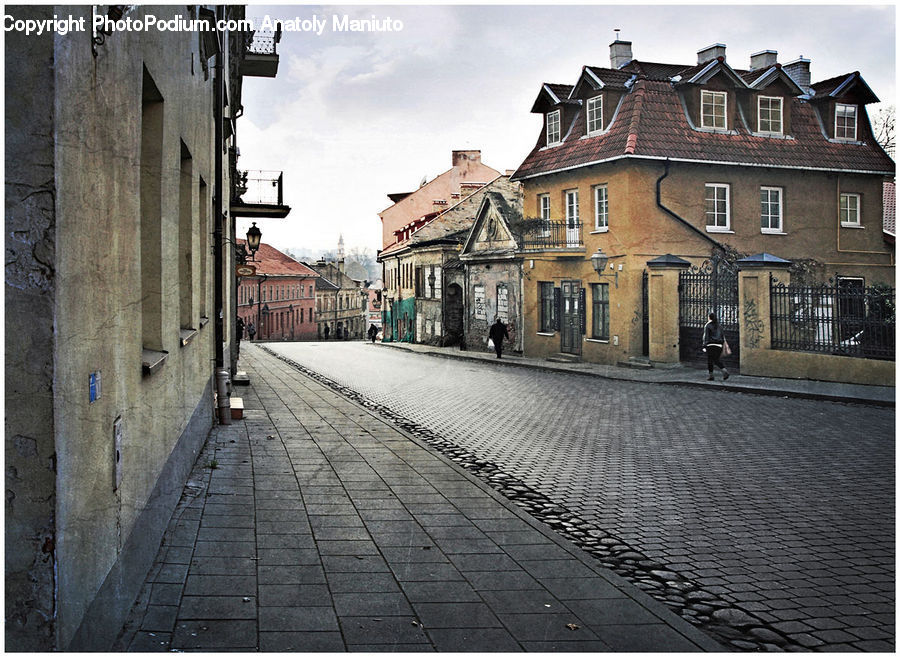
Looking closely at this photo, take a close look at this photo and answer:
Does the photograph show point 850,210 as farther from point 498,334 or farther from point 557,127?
point 498,334


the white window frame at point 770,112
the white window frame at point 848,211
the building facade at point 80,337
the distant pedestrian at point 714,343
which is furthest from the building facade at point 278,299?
the building facade at point 80,337

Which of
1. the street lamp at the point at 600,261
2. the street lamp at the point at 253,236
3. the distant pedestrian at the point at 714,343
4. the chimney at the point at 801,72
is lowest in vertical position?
the distant pedestrian at the point at 714,343

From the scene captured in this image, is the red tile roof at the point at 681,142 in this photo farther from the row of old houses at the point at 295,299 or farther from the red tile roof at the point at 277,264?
the red tile roof at the point at 277,264

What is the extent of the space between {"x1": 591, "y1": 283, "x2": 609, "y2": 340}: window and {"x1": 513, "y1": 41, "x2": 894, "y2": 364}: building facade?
6cm

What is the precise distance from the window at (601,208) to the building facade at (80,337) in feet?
74.0

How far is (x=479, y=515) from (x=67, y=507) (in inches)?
170

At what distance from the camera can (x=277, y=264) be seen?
74250 millimetres

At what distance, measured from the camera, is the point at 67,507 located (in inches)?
115

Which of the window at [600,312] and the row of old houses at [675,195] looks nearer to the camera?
the row of old houses at [675,195]

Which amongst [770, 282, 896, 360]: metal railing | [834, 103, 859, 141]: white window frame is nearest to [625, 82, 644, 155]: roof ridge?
[834, 103, 859, 141]: white window frame

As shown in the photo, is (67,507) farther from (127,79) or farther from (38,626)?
(127,79)

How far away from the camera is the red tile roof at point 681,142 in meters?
26.1

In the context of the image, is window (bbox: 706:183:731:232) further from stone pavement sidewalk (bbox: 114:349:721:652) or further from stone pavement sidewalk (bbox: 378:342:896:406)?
stone pavement sidewalk (bbox: 114:349:721:652)

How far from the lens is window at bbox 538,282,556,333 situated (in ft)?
99.0
